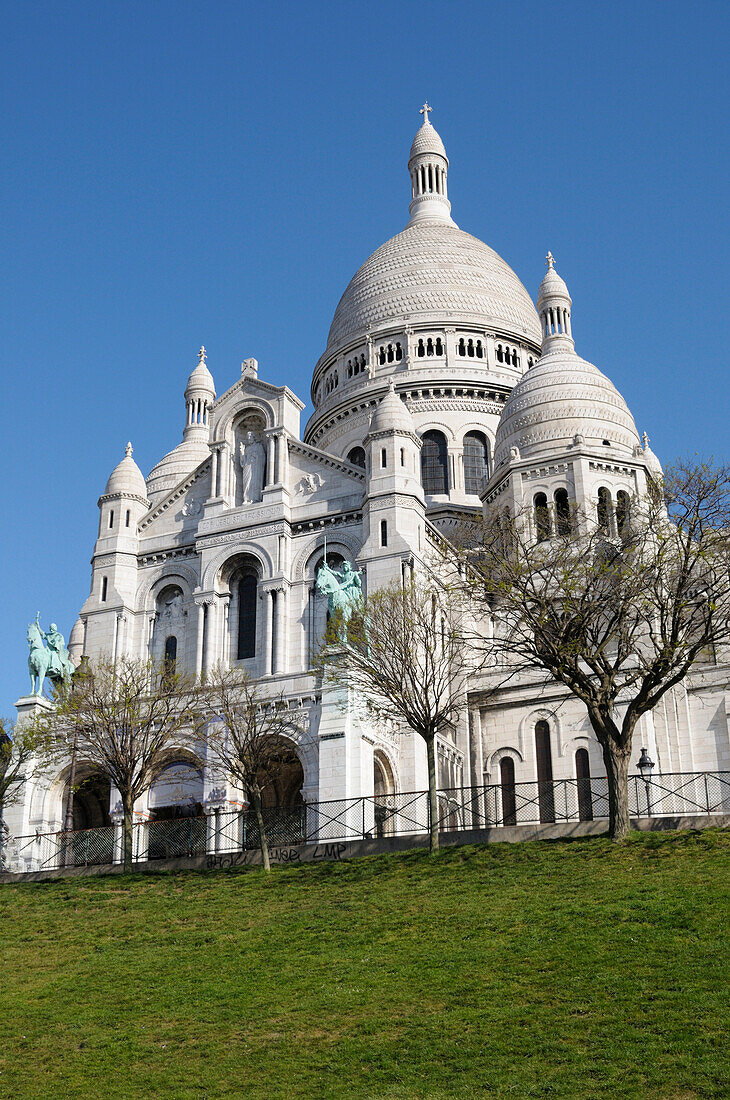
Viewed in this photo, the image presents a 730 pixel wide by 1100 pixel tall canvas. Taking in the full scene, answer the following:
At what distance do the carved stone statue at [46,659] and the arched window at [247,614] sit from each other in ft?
22.4

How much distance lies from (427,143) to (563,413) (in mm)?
37030

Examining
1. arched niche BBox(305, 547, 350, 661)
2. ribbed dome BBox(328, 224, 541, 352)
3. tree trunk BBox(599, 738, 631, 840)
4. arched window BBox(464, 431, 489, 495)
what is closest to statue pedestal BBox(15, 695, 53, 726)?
arched niche BBox(305, 547, 350, 661)

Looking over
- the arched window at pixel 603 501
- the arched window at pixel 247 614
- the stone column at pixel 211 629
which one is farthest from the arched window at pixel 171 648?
the arched window at pixel 603 501

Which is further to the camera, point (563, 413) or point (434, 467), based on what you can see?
point (434, 467)

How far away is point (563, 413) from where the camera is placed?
208 feet

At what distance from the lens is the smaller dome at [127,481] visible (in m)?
57.2

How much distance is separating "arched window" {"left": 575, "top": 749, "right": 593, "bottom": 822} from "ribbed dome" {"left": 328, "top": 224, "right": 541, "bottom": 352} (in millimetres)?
33985

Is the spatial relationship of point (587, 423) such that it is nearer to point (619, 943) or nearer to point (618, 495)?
point (618, 495)

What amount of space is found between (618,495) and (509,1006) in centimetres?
4152

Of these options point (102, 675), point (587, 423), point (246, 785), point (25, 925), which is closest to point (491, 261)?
point (587, 423)

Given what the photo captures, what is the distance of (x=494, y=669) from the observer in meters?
51.9

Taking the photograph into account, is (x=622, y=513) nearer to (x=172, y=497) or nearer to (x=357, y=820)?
Answer: (x=357, y=820)

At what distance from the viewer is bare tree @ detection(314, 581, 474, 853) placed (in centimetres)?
3778

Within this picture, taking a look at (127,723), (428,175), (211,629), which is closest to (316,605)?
(211,629)
